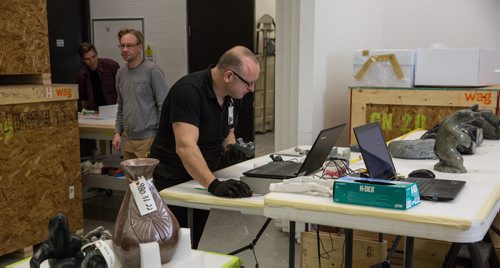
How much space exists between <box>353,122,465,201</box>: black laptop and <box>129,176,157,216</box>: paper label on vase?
0.87 meters

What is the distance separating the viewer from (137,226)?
4.33 ft

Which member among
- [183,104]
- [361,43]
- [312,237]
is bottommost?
[312,237]

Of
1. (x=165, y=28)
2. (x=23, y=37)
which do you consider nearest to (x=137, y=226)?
(x=23, y=37)

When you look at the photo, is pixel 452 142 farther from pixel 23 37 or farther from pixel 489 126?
pixel 23 37

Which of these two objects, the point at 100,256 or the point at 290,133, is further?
the point at 290,133

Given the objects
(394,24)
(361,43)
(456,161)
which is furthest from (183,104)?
(394,24)

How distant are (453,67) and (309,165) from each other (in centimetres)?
214

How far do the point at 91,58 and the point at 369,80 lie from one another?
10.0 ft

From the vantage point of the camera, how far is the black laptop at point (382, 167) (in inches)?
69.3

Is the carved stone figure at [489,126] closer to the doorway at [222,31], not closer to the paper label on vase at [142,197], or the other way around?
the paper label on vase at [142,197]

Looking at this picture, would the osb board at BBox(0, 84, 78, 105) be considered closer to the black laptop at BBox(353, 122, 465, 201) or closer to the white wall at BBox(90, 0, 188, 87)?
the black laptop at BBox(353, 122, 465, 201)

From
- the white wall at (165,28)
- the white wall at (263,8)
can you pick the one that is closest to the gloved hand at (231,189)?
the white wall at (165,28)

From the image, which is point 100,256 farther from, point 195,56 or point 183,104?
point 195,56

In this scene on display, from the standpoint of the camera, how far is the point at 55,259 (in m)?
1.29
